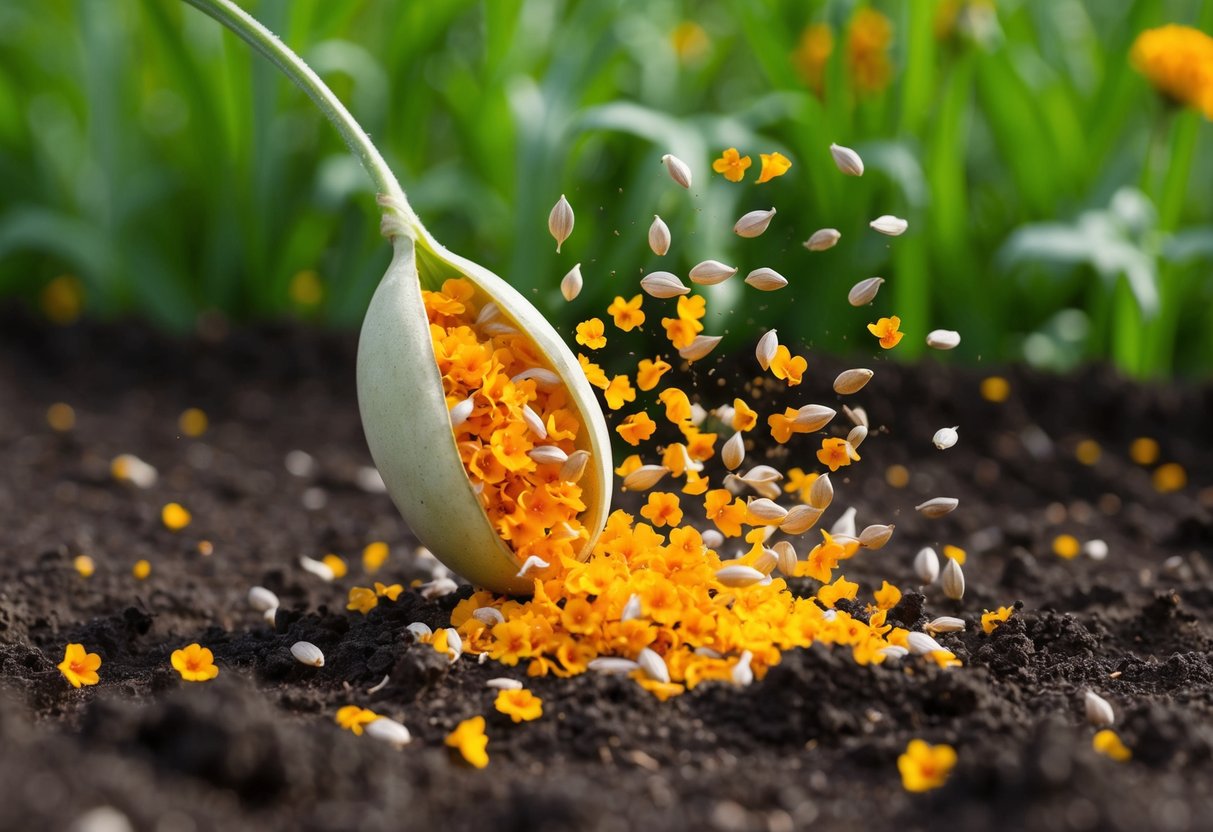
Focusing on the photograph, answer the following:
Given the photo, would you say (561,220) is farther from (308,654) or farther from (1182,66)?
(1182,66)

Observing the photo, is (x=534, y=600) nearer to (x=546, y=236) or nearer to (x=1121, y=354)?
(x=546, y=236)

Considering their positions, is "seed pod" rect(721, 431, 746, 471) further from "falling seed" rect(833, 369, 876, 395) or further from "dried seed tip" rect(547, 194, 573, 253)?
"dried seed tip" rect(547, 194, 573, 253)

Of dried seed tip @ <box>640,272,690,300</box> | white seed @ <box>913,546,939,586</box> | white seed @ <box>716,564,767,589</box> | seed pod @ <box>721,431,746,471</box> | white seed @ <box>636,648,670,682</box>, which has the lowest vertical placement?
white seed @ <box>636,648,670,682</box>

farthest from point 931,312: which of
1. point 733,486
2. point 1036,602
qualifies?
point 733,486

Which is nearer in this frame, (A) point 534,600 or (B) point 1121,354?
(A) point 534,600

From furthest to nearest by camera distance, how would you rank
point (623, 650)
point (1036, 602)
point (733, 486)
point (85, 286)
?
point (85, 286) → point (1036, 602) → point (733, 486) → point (623, 650)

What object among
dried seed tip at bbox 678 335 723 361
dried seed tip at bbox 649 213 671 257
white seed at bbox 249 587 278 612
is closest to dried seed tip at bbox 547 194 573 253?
dried seed tip at bbox 649 213 671 257

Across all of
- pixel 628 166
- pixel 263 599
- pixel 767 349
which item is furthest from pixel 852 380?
pixel 628 166
